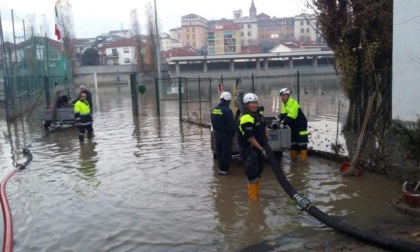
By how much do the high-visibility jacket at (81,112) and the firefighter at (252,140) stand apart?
24.0ft

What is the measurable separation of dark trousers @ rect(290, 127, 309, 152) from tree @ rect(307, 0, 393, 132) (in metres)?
1.85

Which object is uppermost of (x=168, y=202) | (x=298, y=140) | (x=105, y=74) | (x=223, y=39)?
(x=223, y=39)

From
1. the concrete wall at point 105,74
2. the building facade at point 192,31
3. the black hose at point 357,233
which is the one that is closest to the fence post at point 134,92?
the black hose at point 357,233

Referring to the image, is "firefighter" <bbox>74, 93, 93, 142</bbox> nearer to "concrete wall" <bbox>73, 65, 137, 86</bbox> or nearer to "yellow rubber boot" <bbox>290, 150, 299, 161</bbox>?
"yellow rubber boot" <bbox>290, 150, 299, 161</bbox>

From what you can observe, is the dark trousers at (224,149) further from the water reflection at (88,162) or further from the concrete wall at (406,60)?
the concrete wall at (406,60)

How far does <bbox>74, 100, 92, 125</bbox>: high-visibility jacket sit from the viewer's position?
1280cm

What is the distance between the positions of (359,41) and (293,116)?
10.6ft

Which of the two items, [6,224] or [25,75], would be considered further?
[25,75]

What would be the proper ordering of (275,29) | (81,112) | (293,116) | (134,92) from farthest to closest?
(275,29) → (134,92) → (81,112) → (293,116)

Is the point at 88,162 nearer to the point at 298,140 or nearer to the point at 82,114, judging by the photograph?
the point at 82,114

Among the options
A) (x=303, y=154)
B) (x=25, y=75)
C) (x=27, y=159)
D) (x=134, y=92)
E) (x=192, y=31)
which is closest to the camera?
(x=303, y=154)

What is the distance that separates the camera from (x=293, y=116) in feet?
30.2

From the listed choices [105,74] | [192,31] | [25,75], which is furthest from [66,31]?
[192,31]

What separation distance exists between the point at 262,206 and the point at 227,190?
1.08 m
